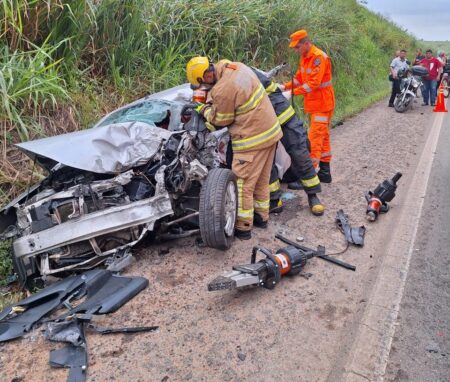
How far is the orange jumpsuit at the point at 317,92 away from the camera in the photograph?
191 inches

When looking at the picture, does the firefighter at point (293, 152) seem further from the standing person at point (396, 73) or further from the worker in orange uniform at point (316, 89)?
the standing person at point (396, 73)

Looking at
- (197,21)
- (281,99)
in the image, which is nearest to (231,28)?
(197,21)

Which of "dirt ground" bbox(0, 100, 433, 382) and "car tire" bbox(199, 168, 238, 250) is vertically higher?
"car tire" bbox(199, 168, 238, 250)

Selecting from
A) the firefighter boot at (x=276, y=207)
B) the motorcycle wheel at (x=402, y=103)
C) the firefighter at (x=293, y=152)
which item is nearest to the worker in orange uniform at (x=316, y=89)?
the firefighter at (x=293, y=152)

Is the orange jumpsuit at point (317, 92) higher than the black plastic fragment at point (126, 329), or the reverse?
the orange jumpsuit at point (317, 92)

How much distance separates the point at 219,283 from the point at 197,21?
533 centimetres

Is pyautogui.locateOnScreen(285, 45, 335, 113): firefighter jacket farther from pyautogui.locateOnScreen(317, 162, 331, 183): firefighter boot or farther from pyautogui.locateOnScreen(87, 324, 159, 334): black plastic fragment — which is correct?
pyautogui.locateOnScreen(87, 324, 159, 334): black plastic fragment

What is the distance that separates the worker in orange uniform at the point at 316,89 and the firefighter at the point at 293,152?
733mm

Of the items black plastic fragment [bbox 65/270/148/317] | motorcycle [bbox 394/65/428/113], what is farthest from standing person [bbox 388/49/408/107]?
black plastic fragment [bbox 65/270/148/317]

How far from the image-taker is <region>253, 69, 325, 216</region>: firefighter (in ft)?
13.8

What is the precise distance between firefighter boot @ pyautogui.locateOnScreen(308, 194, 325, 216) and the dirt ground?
0.08 metres

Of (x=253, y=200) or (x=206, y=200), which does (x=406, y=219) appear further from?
(x=206, y=200)

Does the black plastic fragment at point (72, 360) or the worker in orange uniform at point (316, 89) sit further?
the worker in orange uniform at point (316, 89)

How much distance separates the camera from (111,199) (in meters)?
3.18
